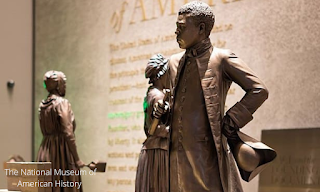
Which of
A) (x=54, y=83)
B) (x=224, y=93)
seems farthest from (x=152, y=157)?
(x=224, y=93)

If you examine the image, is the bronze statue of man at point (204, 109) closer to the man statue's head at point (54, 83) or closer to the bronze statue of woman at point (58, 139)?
the bronze statue of woman at point (58, 139)

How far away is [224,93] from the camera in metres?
4.18

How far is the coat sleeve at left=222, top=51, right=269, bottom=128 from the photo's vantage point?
12.9 ft

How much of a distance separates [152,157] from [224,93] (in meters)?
2.47

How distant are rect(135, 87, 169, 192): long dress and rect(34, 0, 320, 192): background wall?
1427mm

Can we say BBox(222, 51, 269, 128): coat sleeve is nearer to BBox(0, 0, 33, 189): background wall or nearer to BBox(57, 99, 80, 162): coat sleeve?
BBox(57, 99, 80, 162): coat sleeve

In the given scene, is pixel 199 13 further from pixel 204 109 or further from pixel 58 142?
pixel 58 142

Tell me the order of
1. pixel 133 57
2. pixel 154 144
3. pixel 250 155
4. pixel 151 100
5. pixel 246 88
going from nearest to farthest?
1. pixel 250 155
2. pixel 246 88
3. pixel 151 100
4. pixel 154 144
5. pixel 133 57

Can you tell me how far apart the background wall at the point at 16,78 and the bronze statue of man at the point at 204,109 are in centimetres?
677

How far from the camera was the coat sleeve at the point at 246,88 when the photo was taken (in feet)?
12.9

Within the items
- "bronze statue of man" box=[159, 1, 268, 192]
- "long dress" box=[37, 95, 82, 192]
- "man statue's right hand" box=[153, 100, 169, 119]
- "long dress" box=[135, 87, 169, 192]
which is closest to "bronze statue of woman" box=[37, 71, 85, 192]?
"long dress" box=[37, 95, 82, 192]

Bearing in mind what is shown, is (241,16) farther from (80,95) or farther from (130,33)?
(80,95)

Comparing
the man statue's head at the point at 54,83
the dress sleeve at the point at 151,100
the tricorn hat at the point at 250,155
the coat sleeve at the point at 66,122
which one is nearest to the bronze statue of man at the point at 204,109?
the tricorn hat at the point at 250,155

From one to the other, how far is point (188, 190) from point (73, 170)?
12.5ft
